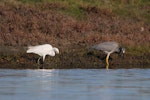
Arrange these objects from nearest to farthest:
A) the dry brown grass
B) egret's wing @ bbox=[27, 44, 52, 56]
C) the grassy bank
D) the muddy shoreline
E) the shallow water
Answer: the shallow water
the muddy shoreline
egret's wing @ bbox=[27, 44, 52, 56]
the grassy bank
the dry brown grass

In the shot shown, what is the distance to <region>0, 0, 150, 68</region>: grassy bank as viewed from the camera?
22.3m

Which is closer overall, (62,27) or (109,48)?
(109,48)

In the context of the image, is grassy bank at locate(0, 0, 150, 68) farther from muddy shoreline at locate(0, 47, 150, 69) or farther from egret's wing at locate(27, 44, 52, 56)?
egret's wing at locate(27, 44, 52, 56)

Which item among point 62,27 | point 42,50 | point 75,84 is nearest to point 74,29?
point 62,27

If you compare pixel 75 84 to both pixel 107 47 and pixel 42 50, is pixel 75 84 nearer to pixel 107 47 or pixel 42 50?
pixel 42 50

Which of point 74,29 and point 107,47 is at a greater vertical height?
point 74,29

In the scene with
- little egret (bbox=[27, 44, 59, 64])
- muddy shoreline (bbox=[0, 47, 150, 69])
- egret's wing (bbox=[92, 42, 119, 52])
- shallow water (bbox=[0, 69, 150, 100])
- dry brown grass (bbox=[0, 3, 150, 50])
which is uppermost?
dry brown grass (bbox=[0, 3, 150, 50])

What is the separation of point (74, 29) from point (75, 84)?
1045cm

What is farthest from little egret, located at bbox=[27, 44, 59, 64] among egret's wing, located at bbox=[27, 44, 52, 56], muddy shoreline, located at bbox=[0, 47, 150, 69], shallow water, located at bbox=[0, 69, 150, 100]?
shallow water, located at bbox=[0, 69, 150, 100]

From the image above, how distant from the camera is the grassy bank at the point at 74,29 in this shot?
73.0 ft

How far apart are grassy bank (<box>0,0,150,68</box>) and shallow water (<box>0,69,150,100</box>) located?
197 centimetres

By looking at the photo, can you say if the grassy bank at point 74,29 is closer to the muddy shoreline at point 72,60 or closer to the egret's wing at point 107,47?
the muddy shoreline at point 72,60

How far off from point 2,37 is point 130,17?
6845 mm

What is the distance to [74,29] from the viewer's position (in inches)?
1061
